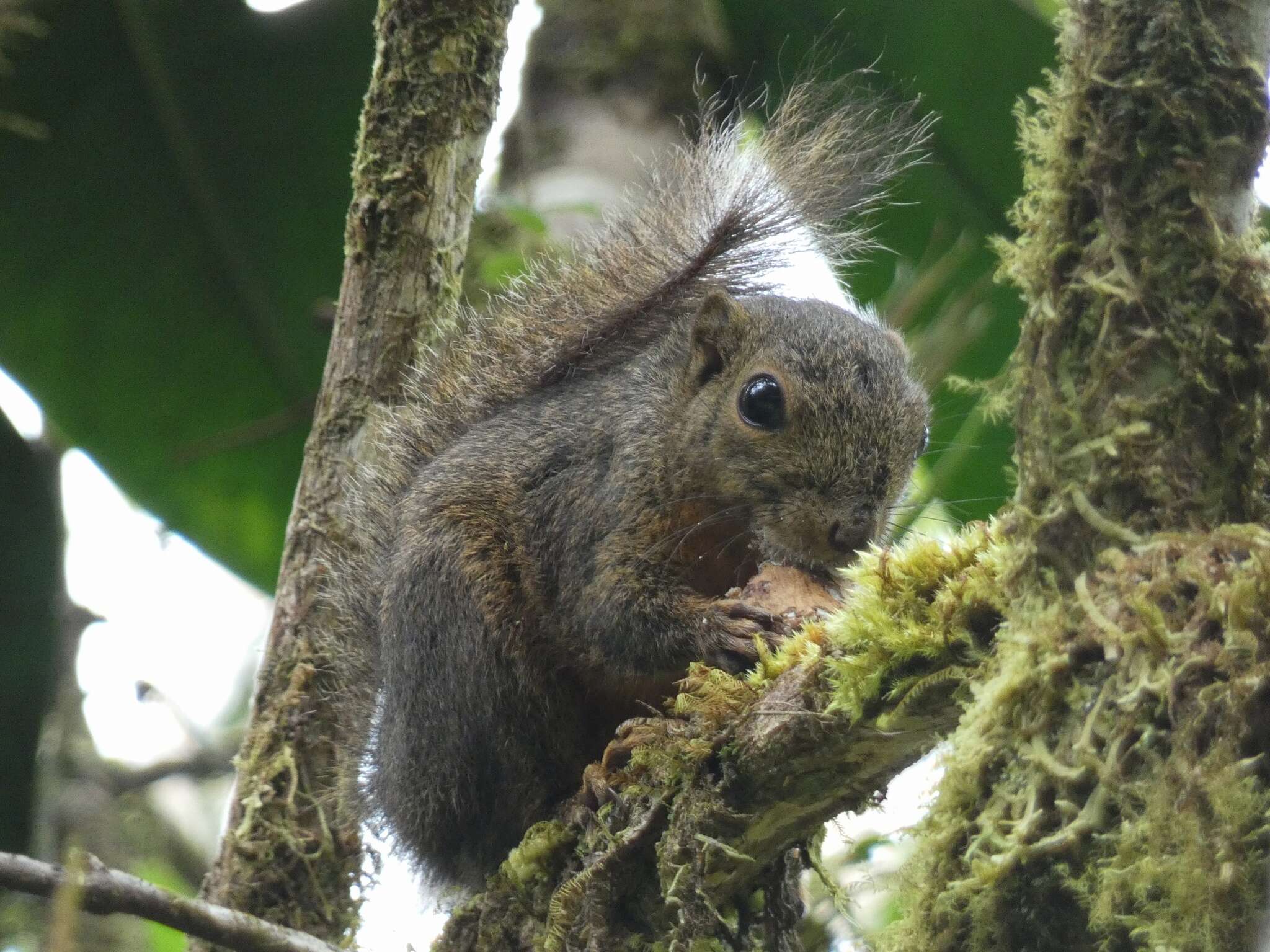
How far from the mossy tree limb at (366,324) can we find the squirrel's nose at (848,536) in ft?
3.72

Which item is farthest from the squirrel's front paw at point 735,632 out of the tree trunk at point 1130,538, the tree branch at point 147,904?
the tree trunk at point 1130,538

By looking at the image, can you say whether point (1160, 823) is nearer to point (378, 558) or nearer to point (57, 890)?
point (57, 890)

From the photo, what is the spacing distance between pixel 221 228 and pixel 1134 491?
3.85m

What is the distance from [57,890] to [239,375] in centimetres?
300

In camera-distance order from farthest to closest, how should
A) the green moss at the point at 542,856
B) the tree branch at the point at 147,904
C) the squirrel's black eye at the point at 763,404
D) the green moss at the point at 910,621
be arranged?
the squirrel's black eye at the point at 763,404 → the green moss at the point at 542,856 → the tree branch at the point at 147,904 → the green moss at the point at 910,621

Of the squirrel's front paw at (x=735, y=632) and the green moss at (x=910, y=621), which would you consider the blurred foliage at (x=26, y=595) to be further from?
the green moss at (x=910, y=621)

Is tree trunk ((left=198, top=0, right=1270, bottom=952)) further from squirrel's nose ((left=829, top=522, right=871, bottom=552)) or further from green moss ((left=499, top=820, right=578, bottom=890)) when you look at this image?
squirrel's nose ((left=829, top=522, right=871, bottom=552))

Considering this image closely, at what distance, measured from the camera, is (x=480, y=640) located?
9.45 feet

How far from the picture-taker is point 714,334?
3287mm

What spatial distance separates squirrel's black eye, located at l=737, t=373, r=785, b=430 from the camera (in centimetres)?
304

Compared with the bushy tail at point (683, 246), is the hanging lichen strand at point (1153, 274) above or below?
below

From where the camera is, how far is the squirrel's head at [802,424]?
2900mm

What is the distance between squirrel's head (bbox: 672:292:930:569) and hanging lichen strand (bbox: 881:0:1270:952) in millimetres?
1487

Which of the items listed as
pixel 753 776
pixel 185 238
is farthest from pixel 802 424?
pixel 185 238
